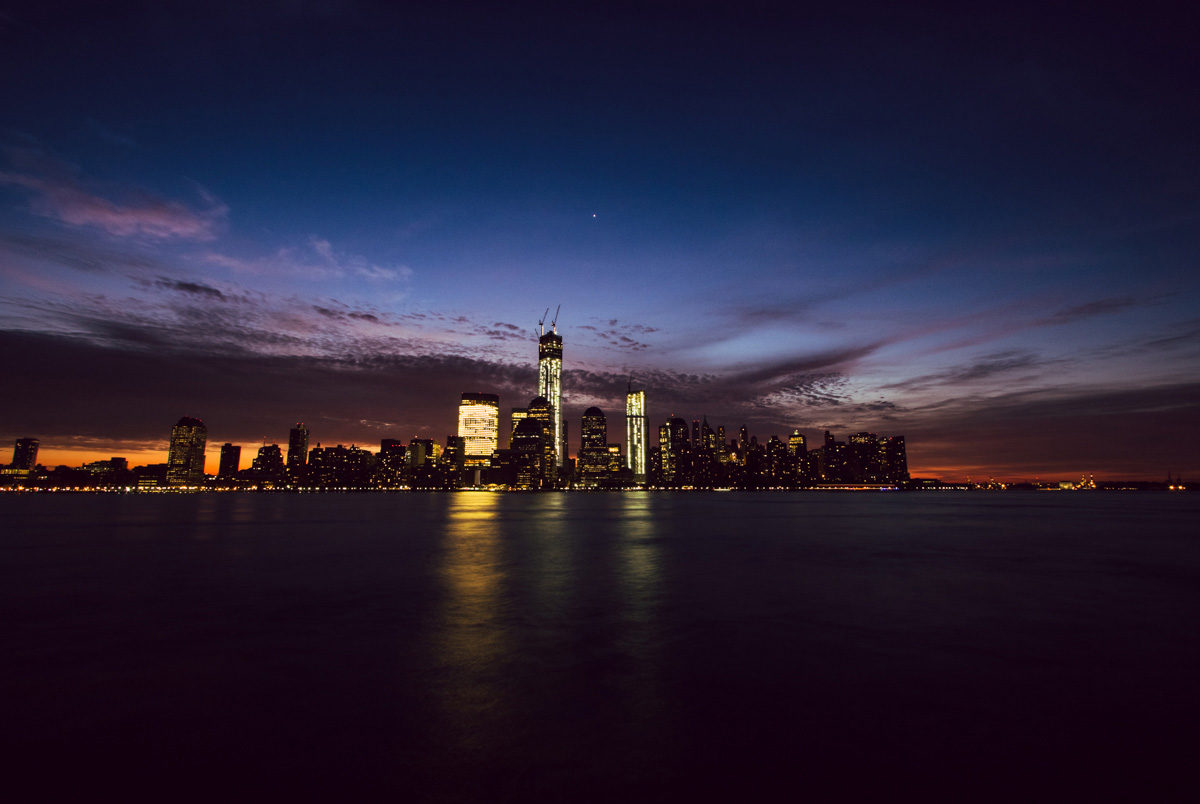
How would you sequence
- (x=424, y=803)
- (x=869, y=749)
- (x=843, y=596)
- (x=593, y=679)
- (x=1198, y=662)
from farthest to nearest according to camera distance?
(x=843, y=596), (x=1198, y=662), (x=593, y=679), (x=869, y=749), (x=424, y=803)

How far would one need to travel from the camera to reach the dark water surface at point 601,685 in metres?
8.73

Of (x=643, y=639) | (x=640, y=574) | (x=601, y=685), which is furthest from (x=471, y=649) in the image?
(x=640, y=574)

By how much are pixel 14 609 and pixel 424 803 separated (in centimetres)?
2273

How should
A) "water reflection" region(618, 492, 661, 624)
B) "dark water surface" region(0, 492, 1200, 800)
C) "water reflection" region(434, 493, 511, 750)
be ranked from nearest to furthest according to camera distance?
"dark water surface" region(0, 492, 1200, 800) → "water reflection" region(434, 493, 511, 750) → "water reflection" region(618, 492, 661, 624)

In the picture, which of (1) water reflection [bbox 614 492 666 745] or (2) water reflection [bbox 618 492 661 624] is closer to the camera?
(1) water reflection [bbox 614 492 666 745]

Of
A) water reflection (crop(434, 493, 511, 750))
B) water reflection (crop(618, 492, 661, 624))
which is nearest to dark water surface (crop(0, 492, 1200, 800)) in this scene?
water reflection (crop(434, 493, 511, 750))

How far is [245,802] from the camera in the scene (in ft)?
25.9

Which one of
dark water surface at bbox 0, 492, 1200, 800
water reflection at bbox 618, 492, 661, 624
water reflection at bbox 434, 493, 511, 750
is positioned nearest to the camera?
dark water surface at bbox 0, 492, 1200, 800

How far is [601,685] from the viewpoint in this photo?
506 inches

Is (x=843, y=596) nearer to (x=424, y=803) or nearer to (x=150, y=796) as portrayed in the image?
(x=424, y=803)

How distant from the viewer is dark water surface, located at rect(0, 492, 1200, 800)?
8734 mm

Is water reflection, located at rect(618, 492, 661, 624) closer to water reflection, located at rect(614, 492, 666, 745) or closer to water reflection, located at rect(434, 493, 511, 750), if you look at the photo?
water reflection, located at rect(614, 492, 666, 745)

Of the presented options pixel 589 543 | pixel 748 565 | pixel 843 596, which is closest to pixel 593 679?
pixel 843 596

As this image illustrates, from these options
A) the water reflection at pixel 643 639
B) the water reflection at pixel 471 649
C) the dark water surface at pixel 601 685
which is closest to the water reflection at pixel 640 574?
the water reflection at pixel 643 639
